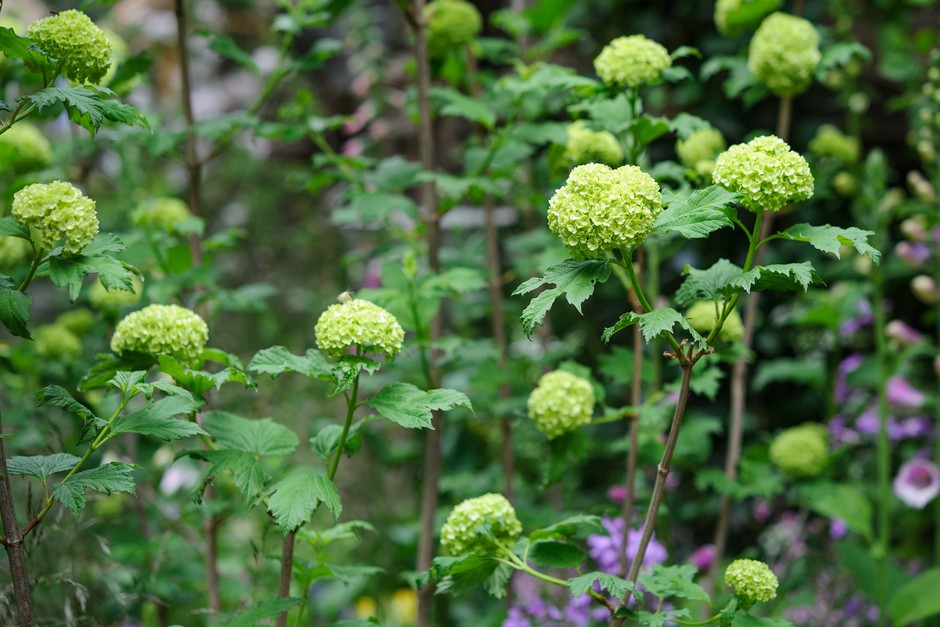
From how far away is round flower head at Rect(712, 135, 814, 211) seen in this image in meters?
1.31

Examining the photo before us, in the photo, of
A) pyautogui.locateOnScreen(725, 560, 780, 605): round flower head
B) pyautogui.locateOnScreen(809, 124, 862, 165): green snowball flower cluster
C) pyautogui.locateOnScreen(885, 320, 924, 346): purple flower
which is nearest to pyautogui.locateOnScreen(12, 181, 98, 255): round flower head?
pyautogui.locateOnScreen(725, 560, 780, 605): round flower head

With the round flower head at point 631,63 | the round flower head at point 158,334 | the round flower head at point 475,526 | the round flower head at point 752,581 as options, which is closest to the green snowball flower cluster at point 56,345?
the round flower head at point 158,334

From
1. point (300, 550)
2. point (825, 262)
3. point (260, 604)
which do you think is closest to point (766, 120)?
point (825, 262)

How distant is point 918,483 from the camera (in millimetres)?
2693

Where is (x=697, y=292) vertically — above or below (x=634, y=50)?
below

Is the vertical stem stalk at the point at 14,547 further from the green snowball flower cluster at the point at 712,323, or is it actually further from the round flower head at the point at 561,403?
the green snowball flower cluster at the point at 712,323

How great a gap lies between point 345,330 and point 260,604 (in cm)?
54

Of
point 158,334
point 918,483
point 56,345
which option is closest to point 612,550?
point 918,483

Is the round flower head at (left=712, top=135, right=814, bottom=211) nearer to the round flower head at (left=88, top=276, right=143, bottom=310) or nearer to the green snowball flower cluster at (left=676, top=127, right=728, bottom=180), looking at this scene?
the green snowball flower cluster at (left=676, top=127, right=728, bottom=180)

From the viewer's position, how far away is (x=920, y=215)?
268cm

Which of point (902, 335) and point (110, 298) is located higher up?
point (110, 298)

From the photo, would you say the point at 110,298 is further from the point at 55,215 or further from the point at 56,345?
the point at 55,215

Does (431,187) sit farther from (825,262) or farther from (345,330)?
(825,262)

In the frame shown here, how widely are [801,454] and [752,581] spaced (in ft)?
3.31
